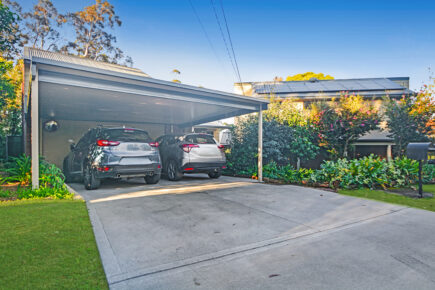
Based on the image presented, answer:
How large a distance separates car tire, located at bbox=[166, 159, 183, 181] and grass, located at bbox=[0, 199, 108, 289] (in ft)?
13.2

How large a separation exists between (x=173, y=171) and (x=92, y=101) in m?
3.77

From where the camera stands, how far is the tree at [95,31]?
26.6m


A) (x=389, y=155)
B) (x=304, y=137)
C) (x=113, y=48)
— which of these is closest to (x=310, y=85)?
(x=389, y=155)

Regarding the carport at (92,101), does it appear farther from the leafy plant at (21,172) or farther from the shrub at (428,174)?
the shrub at (428,174)

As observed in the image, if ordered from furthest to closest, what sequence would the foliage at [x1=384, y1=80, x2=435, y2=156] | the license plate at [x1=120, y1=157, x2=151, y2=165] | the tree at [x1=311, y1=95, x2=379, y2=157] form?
1. the foliage at [x1=384, y1=80, x2=435, y2=156]
2. the tree at [x1=311, y1=95, x2=379, y2=157]
3. the license plate at [x1=120, y1=157, x2=151, y2=165]

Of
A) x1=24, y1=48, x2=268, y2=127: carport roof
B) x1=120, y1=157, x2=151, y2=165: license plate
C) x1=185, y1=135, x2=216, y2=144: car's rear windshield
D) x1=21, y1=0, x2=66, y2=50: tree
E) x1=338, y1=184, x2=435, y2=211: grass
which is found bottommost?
x1=338, y1=184, x2=435, y2=211: grass

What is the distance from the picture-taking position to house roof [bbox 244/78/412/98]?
609 inches

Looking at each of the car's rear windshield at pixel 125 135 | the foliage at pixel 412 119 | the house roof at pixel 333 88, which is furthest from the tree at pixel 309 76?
the car's rear windshield at pixel 125 135

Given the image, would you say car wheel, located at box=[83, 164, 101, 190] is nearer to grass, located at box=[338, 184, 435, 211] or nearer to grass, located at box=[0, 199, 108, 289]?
grass, located at box=[0, 199, 108, 289]

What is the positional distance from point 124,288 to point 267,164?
26.8 feet

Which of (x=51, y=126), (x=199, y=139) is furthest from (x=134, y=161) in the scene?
(x=51, y=126)

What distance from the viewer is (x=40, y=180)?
19.5 ft

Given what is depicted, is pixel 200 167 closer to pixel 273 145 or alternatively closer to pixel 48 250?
pixel 273 145

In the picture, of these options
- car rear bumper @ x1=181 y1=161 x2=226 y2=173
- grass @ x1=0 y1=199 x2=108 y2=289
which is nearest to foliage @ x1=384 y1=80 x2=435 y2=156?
car rear bumper @ x1=181 y1=161 x2=226 y2=173
